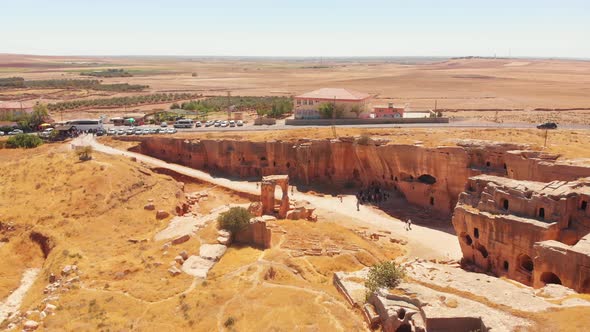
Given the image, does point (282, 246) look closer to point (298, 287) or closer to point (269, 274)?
point (269, 274)

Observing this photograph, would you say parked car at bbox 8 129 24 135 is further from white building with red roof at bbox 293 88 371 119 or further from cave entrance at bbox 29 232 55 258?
white building with red roof at bbox 293 88 371 119

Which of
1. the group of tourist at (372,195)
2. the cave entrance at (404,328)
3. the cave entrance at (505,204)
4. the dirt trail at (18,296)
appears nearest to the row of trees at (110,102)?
the group of tourist at (372,195)

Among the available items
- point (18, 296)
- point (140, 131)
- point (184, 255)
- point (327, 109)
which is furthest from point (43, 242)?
point (327, 109)

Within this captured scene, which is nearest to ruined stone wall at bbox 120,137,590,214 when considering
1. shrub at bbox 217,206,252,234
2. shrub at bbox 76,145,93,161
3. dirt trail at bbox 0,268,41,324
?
shrub at bbox 76,145,93,161

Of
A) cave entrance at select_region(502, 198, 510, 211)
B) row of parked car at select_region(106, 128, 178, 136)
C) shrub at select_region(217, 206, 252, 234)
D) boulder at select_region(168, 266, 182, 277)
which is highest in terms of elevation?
row of parked car at select_region(106, 128, 178, 136)

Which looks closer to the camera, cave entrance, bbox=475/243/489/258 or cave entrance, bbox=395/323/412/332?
cave entrance, bbox=395/323/412/332
